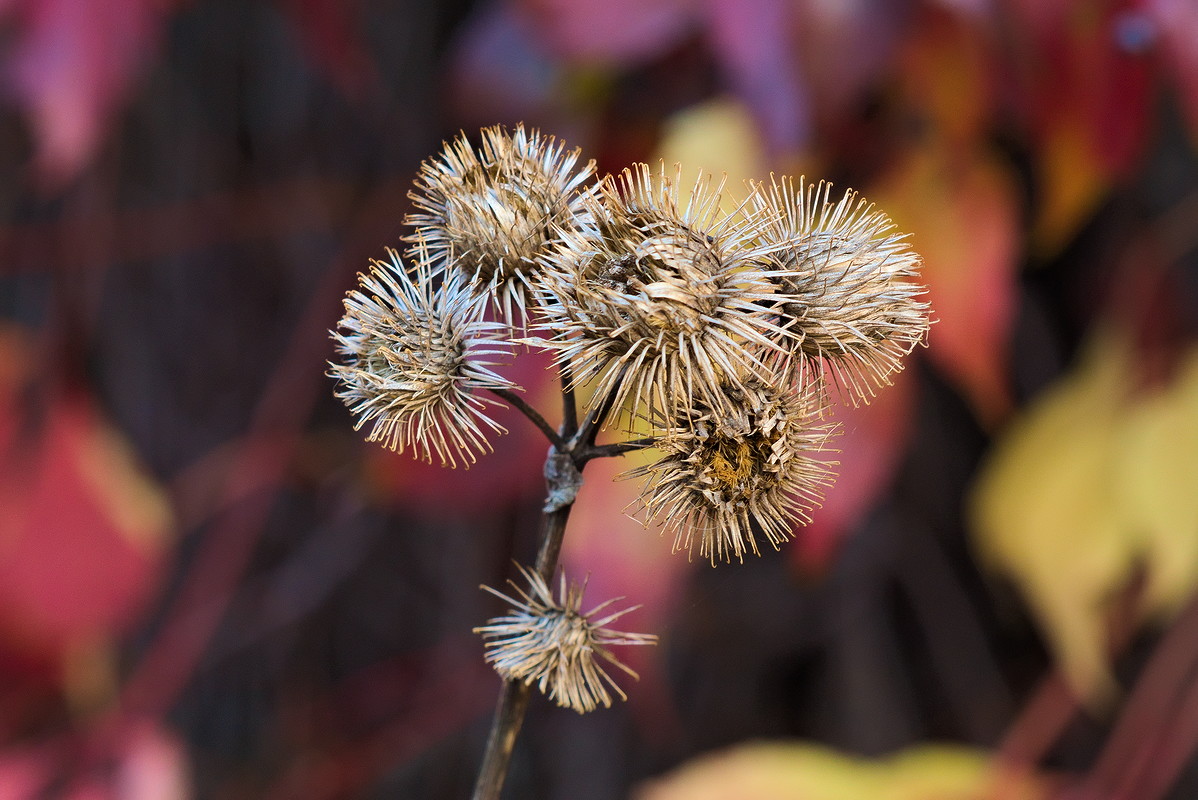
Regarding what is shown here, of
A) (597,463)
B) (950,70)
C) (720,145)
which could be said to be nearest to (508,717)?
(597,463)

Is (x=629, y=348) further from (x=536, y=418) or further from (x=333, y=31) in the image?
(x=333, y=31)

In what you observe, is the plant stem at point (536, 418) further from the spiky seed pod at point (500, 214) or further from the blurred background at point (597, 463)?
the blurred background at point (597, 463)

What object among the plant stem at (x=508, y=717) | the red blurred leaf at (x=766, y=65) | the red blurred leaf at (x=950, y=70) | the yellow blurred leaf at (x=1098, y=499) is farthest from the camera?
the yellow blurred leaf at (x=1098, y=499)

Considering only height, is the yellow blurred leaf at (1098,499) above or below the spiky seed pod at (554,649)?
above

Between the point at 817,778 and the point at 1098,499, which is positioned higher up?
the point at 1098,499

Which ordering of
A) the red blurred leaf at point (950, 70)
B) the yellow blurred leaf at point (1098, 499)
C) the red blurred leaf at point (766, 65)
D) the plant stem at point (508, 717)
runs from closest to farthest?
1. the plant stem at point (508, 717)
2. the red blurred leaf at point (766, 65)
3. the red blurred leaf at point (950, 70)
4. the yellow blurred leaf at point (1098, 499)

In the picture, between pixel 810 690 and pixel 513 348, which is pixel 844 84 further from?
pixel 810 690

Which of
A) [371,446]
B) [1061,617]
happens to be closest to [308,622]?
[371,446]

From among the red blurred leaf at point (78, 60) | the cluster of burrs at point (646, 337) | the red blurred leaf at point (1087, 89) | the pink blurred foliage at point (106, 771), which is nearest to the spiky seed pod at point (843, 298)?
the cluster of burrs at point (646, 337)
